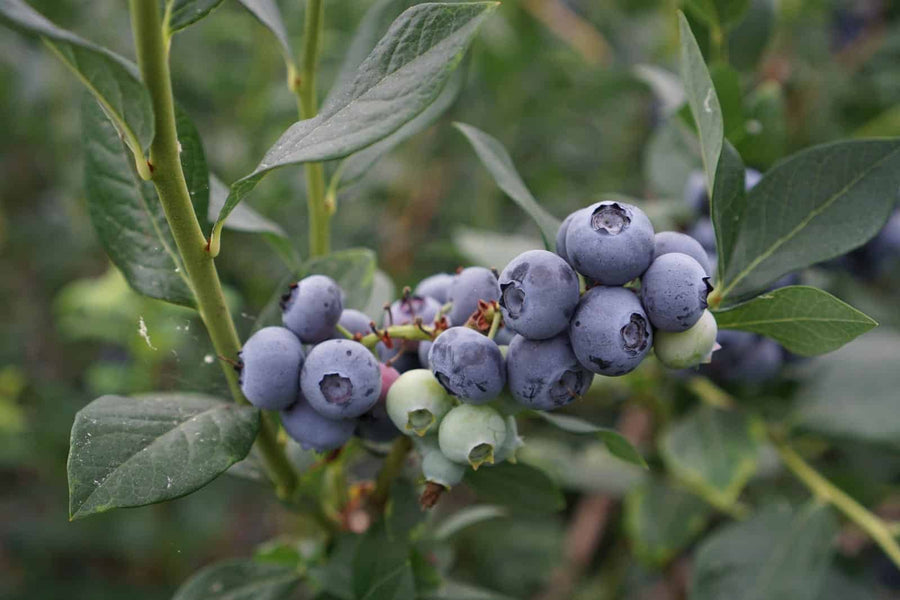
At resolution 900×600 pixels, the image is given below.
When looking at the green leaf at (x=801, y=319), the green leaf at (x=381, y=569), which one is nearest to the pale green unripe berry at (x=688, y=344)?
the green leaf at (x=801, y=319)

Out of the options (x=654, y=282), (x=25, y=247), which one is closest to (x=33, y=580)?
(x=25, y=247)

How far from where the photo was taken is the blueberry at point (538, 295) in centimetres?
78

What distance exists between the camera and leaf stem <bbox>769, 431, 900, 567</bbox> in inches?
58.5

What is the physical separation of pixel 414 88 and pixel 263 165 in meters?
0.17

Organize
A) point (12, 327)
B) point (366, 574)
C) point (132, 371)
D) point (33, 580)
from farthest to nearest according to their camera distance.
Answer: point (12, 327) < point (33, 580) < point (132, 371) < point (366, 574)

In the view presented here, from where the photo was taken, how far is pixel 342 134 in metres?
0.81

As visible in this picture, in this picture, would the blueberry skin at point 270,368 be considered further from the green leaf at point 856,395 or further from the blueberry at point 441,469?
the green leaf at point 856,395

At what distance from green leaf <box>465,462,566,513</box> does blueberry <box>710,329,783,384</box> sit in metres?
0.58

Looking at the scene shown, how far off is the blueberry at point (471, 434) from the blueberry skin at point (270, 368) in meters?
0.18

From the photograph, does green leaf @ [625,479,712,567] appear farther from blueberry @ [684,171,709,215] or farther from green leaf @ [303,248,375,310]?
green leaf @ [303,248,375,310]

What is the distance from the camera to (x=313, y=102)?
1166 mm

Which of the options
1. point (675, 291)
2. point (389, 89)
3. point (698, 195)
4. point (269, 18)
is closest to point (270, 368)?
point (389, 89)

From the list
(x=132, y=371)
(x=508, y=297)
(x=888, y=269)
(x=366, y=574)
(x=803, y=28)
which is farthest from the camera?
(x=803, y=28)

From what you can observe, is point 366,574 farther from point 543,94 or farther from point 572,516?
point 543,94
